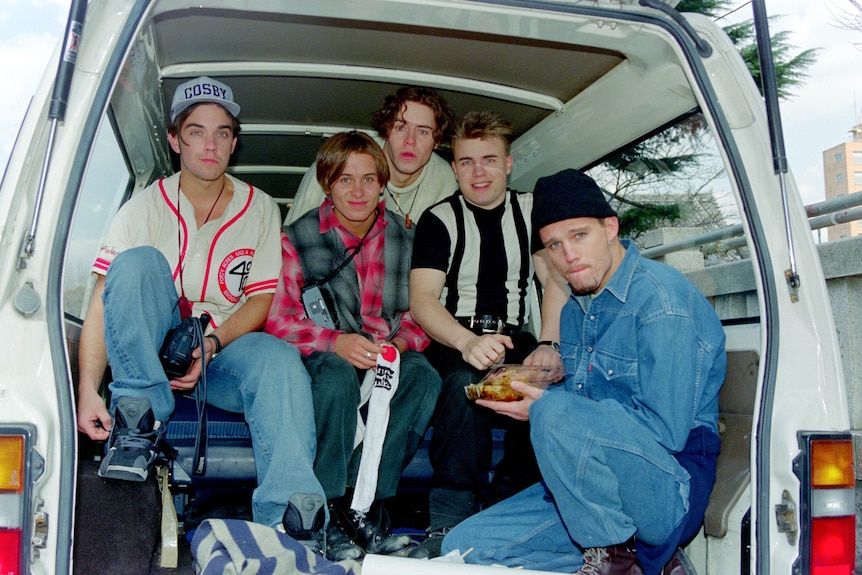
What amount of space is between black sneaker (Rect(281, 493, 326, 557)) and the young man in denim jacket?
41cm

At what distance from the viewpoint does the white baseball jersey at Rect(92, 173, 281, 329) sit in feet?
10.6

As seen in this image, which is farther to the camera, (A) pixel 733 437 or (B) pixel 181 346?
(B) pixel 181 346

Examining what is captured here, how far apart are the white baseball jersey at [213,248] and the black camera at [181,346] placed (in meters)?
0.49

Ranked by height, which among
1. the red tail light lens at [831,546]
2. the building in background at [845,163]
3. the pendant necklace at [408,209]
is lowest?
the red tail light lens at [831,546]

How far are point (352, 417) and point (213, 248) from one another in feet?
3.22

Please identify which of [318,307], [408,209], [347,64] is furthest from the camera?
[408,209]

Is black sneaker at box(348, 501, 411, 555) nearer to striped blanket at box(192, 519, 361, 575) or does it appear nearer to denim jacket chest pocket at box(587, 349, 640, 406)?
striped blanket at box(192, 519, 361, 575)

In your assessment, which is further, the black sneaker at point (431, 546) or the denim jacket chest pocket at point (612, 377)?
the black sneaker at point (431, 546)

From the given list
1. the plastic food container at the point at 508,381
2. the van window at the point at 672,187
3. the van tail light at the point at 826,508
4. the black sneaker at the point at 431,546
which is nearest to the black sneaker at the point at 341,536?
the black sneaker at the point at 431,546

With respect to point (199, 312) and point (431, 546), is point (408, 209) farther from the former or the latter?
point (431, 546)

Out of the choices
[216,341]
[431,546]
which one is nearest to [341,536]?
[431,546]

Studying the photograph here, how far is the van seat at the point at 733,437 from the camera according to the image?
2.19 meters

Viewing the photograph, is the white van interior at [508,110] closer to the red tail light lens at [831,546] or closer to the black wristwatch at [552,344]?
the red tail light lens at [831,546]

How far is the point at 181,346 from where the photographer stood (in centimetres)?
263
